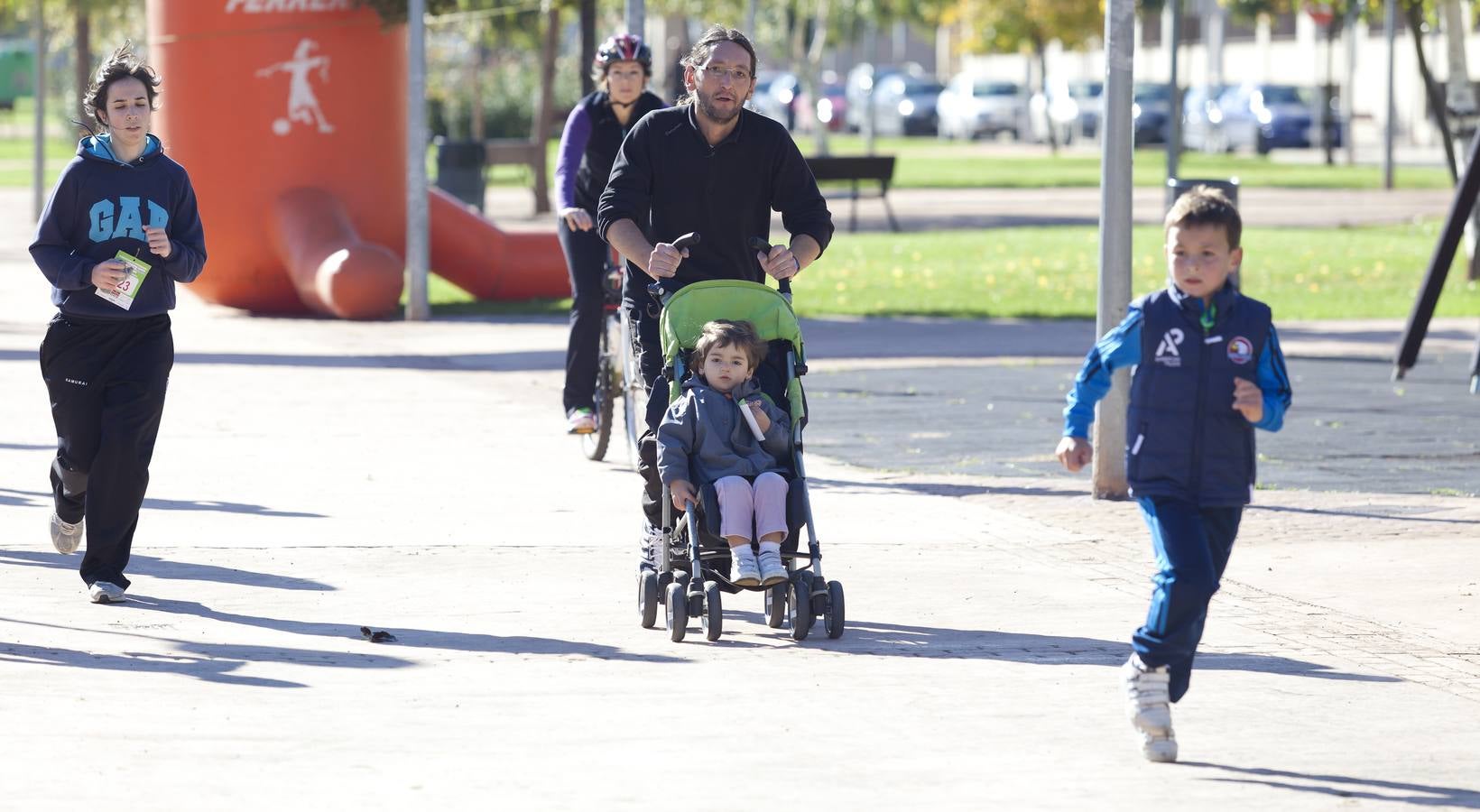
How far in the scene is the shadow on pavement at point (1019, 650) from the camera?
272 inches

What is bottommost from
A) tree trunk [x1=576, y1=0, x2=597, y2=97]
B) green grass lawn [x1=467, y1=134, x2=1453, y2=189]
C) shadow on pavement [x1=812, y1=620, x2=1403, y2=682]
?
shadow on pavement [x1=812, y1=620, x2=1403, y2=682]

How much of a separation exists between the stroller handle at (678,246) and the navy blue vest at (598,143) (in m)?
2.52

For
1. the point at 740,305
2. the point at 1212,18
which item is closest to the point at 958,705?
the point at 740,305

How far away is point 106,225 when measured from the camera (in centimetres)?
766

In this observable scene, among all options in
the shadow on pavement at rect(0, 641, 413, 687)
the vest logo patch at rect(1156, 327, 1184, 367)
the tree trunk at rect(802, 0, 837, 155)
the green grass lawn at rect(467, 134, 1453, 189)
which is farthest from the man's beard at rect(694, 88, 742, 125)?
the tree trunk at rect(802, 0, 837, 155)

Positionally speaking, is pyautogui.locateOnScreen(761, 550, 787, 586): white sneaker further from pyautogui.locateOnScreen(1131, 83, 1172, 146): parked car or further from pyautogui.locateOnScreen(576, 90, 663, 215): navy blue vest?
pyautogui.locateOnScreen(1131, 83, 1172, 146): parked car

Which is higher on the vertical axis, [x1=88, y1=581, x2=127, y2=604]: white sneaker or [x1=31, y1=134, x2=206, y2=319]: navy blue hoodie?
[x1=31, y1=134, x2=206, y2=319]: navy blue hoodie

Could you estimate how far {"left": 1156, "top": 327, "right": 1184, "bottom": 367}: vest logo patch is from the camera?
5844mm

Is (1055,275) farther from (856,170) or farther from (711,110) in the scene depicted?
(711,110)

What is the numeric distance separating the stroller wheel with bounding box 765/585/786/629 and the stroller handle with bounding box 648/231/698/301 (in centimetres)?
104

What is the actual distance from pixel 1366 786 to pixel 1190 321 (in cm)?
118

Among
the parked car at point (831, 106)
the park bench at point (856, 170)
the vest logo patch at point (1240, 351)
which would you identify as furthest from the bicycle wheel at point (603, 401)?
the parked car at point (831, 106)

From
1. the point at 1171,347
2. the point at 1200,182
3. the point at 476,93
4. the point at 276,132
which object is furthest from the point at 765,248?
the point at 476,93

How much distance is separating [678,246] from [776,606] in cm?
117
